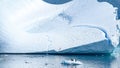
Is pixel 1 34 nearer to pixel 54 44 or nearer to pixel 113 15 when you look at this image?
pixel 54 44

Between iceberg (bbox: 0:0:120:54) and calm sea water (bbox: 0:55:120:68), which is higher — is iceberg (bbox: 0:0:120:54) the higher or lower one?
the higher one

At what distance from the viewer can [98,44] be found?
12250mm

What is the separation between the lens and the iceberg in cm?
1231

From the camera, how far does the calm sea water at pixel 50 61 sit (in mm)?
12263

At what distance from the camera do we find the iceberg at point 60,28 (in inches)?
485

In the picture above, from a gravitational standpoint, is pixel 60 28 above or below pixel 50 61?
above

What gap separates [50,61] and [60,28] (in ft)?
2.52

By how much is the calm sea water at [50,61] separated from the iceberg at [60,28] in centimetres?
24

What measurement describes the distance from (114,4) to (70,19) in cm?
164

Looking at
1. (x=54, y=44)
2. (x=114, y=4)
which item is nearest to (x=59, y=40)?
(x=54, y=44)

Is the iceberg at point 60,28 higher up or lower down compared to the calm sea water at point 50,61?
higher up

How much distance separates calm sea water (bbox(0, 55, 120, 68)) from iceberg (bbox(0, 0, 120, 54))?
0.80 ft

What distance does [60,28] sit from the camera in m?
12.6

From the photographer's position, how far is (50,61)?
12.6 m
